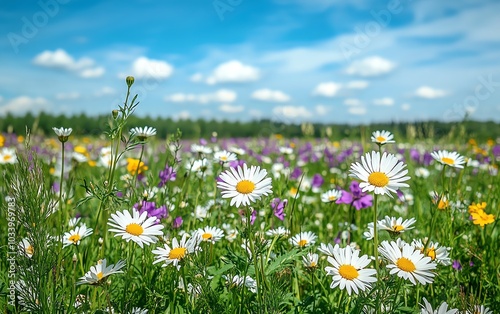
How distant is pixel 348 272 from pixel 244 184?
0.45 m

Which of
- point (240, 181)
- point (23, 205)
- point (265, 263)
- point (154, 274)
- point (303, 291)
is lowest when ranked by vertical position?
point (303, 291)

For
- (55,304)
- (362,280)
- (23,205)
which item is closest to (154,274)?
(55,304)

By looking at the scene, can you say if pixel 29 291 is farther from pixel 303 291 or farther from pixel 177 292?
pixel 303 291

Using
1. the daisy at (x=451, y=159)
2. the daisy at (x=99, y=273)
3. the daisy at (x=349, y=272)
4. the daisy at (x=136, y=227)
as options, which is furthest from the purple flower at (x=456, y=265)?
the daisy at (x=99, y=273)

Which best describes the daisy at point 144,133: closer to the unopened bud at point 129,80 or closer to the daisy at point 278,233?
the unopened bud at point 129,80

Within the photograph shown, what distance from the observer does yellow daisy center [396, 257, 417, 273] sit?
1.42m

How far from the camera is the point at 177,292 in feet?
6.02

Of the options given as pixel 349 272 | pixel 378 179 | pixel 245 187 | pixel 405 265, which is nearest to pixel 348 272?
pixel 349 272

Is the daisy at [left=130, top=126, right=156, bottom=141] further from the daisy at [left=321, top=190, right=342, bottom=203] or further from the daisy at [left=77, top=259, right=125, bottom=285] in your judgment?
the daisy at [left=321, top=190, right=342, bottom=203]

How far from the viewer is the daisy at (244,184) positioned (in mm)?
1422

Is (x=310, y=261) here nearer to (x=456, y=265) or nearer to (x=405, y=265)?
(x=405, y=265)

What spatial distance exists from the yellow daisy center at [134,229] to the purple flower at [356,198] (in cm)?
161

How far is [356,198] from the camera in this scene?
9.26 feet

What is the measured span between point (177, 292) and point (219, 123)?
35.1 meters
